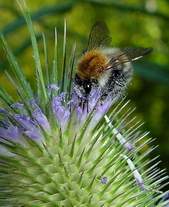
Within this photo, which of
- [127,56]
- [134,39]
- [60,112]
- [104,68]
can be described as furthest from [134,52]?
[134,39]

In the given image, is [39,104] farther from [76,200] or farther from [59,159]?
[76,200]

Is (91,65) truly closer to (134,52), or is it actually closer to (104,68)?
(104,68)

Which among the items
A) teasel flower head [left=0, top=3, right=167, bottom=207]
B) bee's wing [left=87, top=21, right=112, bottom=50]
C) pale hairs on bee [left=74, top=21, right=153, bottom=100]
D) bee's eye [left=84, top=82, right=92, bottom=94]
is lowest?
teasel flower head [left=0, top=3, right=167, bottom=207]

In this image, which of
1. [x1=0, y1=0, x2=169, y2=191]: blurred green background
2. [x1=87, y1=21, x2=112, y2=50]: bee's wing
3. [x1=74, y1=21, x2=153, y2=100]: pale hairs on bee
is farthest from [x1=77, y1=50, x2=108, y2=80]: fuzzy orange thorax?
[x1=0, y1=0, x2=169, y2=191]: blurred green background

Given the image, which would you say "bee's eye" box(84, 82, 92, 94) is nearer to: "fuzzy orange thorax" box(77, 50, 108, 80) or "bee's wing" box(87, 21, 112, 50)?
"fuzzy orange thorax" box(77, 50, 108, 80)

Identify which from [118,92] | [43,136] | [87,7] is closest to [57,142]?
[43,136]

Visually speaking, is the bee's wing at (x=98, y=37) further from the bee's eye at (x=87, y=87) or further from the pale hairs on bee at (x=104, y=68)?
the bee's eye at (x=87, y=87)
